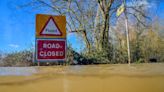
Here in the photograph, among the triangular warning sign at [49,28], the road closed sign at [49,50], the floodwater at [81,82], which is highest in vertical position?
the triangular warning sign at [49,28]

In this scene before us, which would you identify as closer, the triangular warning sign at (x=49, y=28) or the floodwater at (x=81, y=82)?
the floodwater at (x=81, y=82)

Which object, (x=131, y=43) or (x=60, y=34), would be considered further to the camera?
(x=131, y=43)

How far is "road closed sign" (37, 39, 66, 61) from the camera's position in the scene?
7.48 m

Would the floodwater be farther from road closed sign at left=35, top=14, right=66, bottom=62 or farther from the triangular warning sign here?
the triangular warning sign

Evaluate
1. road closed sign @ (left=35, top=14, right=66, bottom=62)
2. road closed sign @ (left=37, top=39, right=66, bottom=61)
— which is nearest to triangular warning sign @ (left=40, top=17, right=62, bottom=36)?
road closed sign @ (left=35, top=14, right=66, bottom=62)

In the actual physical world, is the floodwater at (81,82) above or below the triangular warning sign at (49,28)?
below

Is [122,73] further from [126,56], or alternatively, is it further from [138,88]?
[126,56]

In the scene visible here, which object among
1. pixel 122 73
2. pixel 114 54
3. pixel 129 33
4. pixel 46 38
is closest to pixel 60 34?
pixel 46 38

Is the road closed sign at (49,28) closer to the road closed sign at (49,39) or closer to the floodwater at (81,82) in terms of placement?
the road closed sign at (49,39)

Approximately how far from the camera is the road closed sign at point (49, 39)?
24.5ft

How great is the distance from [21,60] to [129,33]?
5334 millimetres

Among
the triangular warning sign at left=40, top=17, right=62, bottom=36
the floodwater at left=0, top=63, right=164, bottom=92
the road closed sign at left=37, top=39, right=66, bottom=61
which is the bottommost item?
the floodwater at left=0, top=63, right=164, bottom=92

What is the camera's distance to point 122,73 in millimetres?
8242

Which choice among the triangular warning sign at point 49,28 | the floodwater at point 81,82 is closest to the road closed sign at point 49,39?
the triangular warning sign at point 49,28
